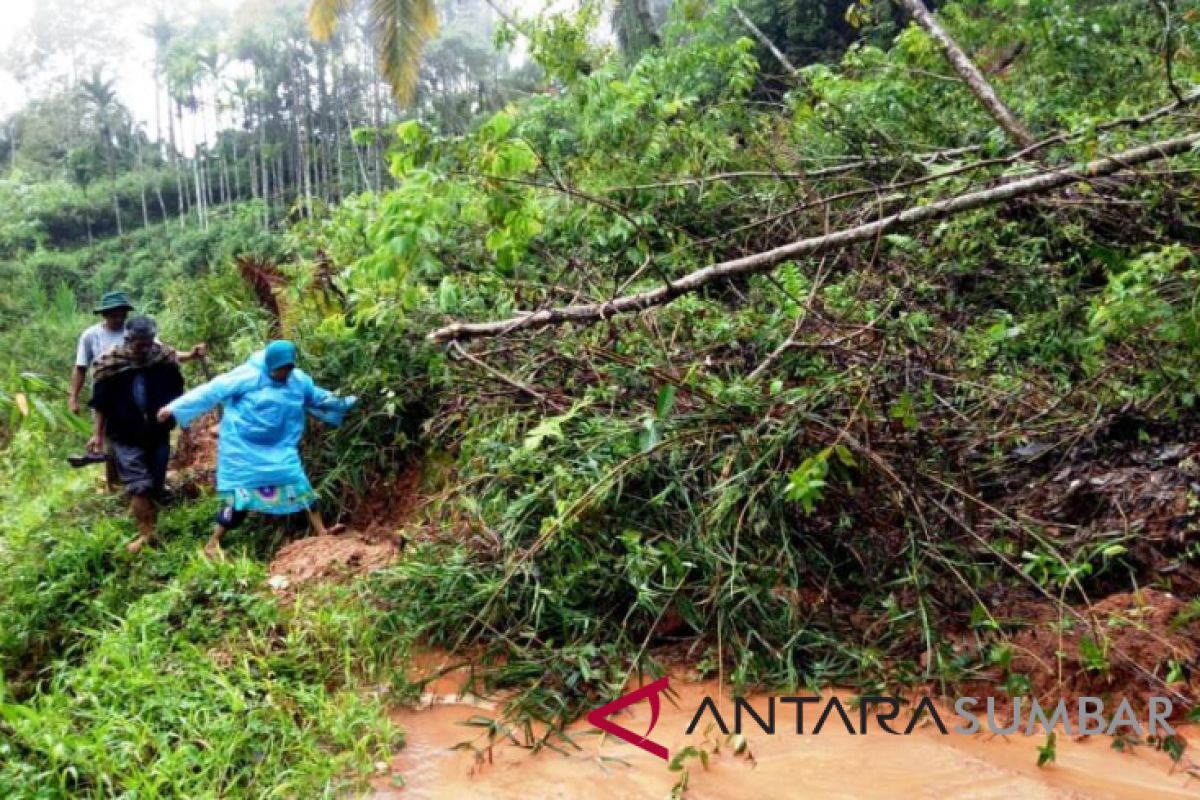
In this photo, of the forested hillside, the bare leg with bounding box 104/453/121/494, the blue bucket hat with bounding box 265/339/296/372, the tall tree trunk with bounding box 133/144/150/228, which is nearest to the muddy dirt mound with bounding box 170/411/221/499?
the forested hillside

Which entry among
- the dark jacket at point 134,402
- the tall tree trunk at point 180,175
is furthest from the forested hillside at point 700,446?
the tall tree trunk at point 180,175

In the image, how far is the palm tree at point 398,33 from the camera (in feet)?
30.0

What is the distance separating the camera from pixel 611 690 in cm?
268

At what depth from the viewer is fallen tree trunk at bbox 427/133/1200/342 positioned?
2.91 meters

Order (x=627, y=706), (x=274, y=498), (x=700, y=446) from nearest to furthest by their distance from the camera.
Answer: (x=627, y=706), (x=700, y=446), (x=274, y=498)

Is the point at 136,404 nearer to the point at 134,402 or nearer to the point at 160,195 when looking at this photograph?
the point at 134,402

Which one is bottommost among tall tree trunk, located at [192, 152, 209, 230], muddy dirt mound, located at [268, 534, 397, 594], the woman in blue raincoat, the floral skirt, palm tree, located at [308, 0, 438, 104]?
muddy dirt mound, located at [268, 534, 397, 594]

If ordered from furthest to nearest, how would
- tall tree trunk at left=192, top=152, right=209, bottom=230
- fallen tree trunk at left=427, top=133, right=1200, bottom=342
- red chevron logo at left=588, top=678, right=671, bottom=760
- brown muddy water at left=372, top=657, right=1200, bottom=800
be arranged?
1. tall tree trunk at left=192, top=152, right=209, bottom=230
2. fallen tree trunk at left=427, top=133, right=1200, bottom=342
3. red chevron logo at left=588, top=678, right=671, bottom=760
4. brown muddy water at left=372, top=657, right=1200, bottom=800

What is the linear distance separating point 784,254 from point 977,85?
3117 millimetres

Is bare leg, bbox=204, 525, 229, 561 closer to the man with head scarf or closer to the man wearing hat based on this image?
the man with head scarf

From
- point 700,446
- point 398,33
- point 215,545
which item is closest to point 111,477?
point 215,545

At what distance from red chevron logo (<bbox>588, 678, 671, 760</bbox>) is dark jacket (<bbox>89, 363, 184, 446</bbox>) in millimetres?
3190

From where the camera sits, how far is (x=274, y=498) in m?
4.31

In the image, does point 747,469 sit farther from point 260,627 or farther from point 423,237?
point 260,627
